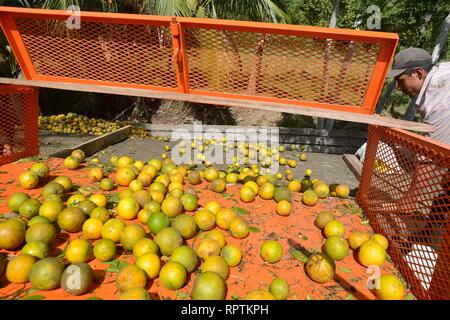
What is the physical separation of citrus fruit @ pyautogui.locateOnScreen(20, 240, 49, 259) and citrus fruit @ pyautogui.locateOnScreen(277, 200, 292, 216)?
2.89m

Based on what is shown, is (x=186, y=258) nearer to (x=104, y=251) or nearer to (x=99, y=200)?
(x=104, y=251)

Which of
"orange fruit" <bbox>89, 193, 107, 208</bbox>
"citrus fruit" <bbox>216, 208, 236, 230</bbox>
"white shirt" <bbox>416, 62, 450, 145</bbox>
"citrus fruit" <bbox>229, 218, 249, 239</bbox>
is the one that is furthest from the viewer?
"white shirt" <bbox>416, 62, 450, 145</bbox>

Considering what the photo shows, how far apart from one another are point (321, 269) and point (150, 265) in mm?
1695

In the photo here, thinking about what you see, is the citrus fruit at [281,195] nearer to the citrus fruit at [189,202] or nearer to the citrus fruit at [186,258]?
the citrus fruit at [189,202]

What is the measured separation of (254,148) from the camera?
8.76 meters

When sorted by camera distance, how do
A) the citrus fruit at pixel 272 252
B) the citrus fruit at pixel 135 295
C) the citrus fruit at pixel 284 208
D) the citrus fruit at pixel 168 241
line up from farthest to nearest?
the citrus fruit at pixel 284 208 → the citrus fruit at pixel 272 252 → the citrus fruit at pixel 168 241 → the citrus fruit at pixel 135 295

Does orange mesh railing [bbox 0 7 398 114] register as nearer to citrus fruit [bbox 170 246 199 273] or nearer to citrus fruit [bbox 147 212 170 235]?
citrus fruit [bbox 147 212 170 235]

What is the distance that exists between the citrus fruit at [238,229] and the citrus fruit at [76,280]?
1631mm

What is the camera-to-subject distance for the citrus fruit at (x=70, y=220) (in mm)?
3119

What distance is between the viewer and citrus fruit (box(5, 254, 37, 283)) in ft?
7.97

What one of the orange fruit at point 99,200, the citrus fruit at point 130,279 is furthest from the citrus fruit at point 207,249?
the orange fruit at point 99,200

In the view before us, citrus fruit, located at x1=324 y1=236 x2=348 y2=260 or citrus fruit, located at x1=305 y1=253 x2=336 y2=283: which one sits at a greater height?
citrus fruit, located at x1=305 y1=253 x2=336 y2=283

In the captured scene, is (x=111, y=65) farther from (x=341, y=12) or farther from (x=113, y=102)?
(x=341, y=12)

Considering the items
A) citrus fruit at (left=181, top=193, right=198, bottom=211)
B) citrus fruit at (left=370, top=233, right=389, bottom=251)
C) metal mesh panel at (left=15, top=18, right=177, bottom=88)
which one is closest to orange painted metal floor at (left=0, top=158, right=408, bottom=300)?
citrus fruit at (left=370, top=233, right=389, bottom=251)
